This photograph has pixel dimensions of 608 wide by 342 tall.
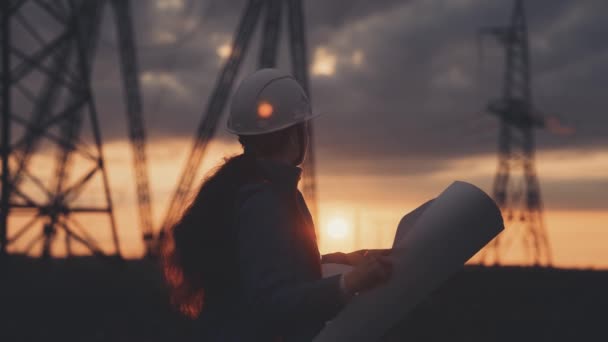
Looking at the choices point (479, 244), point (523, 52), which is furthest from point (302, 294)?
point (523, 52)

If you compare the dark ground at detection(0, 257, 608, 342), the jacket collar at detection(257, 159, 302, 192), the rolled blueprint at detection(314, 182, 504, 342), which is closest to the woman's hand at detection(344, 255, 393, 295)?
the rolled blueprint at detection(314, 182, 504, 342)

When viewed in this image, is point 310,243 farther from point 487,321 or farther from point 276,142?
point 487,321

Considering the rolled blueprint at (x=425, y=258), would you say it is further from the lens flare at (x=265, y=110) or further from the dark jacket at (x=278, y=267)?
the lens flare at (x=265, y=110)

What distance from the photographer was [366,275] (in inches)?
104

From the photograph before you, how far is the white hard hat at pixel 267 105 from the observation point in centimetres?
316

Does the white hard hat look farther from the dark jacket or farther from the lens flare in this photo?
the dark jacket

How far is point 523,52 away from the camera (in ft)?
144

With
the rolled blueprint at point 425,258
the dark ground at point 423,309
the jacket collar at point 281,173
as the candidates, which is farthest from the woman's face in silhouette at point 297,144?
the dark ground at point 423,309

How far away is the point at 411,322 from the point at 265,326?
9.39 m

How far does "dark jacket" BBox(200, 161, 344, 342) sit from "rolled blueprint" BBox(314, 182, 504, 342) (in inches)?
5.4

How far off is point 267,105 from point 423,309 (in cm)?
1024

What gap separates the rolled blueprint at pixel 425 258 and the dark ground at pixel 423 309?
8055 millimetres

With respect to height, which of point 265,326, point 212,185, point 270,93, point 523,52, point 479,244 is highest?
point 523,52

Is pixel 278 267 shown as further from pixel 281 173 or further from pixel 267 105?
pixel 267 105
